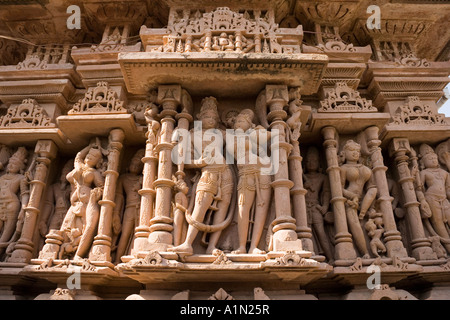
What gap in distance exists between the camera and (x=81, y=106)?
5387mm

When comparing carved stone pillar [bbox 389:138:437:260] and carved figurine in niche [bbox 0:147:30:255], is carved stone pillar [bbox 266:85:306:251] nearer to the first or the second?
carved stone pillar [bbox 389:138:437:260]

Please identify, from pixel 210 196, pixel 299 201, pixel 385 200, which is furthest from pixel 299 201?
pixel 385 200

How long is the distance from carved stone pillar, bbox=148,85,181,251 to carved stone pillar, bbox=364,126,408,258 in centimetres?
281

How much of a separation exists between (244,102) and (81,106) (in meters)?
2.35

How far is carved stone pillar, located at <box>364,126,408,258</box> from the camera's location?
4.78m

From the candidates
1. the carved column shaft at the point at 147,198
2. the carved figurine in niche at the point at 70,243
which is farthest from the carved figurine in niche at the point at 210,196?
the carved figurine in niche at the point at 70,243

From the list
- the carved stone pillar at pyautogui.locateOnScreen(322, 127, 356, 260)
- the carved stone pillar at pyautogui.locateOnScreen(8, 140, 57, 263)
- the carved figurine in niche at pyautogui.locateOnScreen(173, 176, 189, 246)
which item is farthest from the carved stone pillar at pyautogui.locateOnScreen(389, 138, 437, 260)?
the carved stone pillar at pyautogui.locateOnScreen(8, 140, 57, 263)

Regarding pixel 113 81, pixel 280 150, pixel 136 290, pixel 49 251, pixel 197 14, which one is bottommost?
pixel 136 290

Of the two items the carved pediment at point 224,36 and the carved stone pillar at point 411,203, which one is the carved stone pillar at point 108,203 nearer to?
the carved pediment at point 224,36

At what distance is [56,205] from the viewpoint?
536cm

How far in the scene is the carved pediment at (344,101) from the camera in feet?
18.0
